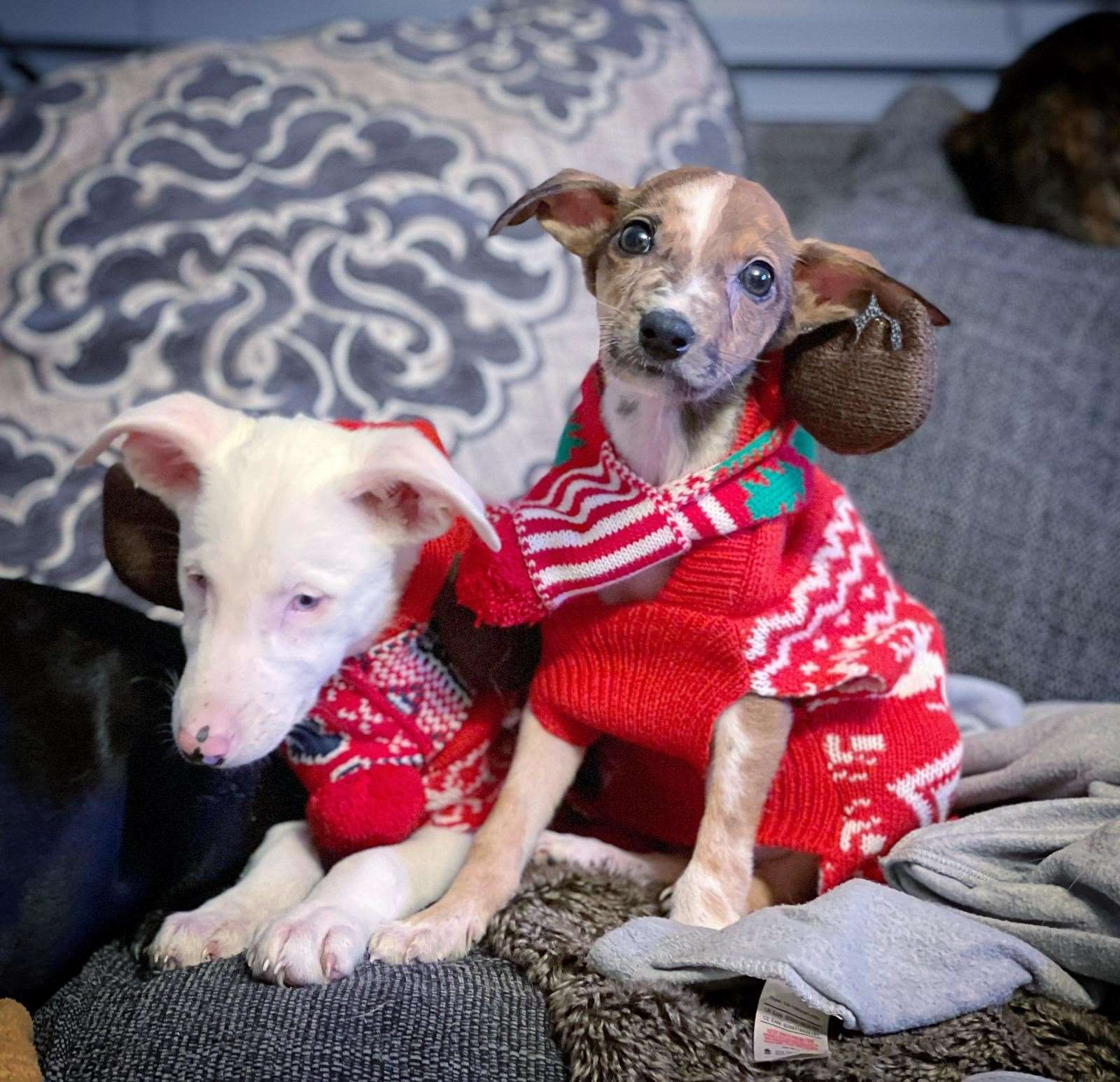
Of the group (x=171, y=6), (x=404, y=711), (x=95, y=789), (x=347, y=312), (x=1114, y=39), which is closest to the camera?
(x=95, y=789)

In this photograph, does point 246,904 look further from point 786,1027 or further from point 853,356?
point 853,356

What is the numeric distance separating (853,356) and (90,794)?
77 centimetres

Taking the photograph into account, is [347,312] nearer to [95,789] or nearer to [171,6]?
[95,789]

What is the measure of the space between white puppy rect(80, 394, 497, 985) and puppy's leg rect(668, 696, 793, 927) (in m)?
0.28

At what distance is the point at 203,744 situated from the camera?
89cm

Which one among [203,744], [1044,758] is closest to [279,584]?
[203,744]

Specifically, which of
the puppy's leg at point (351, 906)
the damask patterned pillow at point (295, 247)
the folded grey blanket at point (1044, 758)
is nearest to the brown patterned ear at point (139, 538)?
the puppy's leg at point (351, 906)

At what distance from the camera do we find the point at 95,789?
973mm

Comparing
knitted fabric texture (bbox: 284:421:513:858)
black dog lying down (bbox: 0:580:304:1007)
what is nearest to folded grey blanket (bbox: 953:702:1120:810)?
knitted fabric texture (bbox: 284:421:513:858)

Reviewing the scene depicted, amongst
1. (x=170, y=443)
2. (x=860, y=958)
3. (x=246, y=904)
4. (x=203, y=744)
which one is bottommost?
(x=246, y=904)

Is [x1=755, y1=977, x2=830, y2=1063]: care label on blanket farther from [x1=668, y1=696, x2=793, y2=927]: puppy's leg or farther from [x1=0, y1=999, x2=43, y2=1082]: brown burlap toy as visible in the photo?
[x1=0, y1=999, x2=43, y2=1082]: brown burlap toy

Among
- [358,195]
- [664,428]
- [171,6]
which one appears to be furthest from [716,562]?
[171,6]

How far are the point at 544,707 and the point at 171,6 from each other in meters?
2.00

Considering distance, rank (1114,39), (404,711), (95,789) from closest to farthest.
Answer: (95,789), (404,711), (1114,39)
